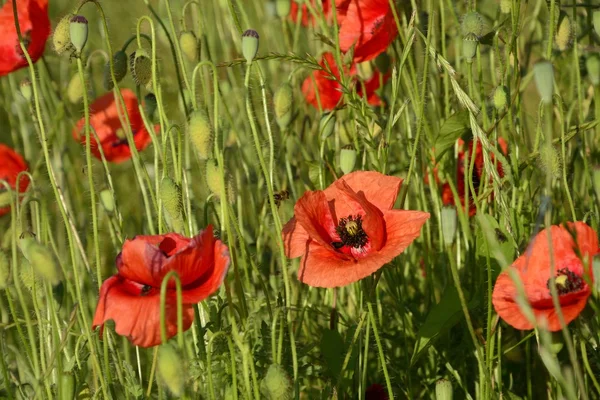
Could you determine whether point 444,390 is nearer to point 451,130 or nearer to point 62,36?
point 451,130

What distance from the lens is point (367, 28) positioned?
1.51 metres

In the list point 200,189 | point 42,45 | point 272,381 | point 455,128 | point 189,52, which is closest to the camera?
point 272,381

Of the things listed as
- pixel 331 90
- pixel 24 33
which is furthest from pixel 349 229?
pixel 24 33

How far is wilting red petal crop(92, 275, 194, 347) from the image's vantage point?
3.32 feet

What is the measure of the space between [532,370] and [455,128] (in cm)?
41

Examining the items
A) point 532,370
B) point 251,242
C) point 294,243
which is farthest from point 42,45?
point 532,370

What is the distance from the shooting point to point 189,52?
1432 mm

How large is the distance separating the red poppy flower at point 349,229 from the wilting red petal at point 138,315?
0.18 m

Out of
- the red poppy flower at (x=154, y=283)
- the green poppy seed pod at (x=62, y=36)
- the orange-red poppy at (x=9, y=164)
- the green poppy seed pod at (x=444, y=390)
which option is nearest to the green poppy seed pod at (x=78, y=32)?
the green poppy seed pod at (x=62, y=36)

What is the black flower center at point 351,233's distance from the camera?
126 centimetres

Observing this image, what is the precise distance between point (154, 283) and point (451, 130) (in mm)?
506

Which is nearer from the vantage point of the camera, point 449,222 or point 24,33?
point 449,222

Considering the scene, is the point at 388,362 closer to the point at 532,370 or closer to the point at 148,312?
the point at 532,370

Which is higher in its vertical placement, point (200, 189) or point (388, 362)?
point (200, 189)
